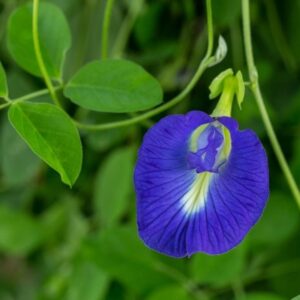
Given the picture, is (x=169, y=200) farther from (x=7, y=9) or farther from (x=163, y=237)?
(x=7, y=9)

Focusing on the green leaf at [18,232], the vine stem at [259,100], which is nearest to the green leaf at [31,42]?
the vine stem at [259,100]

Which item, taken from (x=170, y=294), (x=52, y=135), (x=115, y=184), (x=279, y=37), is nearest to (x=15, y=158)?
(x=115, y=184)

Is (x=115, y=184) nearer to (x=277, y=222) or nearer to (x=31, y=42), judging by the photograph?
(x=277, y=222)

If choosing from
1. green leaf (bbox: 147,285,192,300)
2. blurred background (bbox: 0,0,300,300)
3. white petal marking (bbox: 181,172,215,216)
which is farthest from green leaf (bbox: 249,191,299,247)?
white petal marking (bbox: 181,172,215,216)

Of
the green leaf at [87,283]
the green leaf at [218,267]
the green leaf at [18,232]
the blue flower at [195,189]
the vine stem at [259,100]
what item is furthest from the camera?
the green leaf at [18,232]

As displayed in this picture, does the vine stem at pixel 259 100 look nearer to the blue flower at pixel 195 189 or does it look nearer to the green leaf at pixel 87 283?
the blue flower at pixel 195 189

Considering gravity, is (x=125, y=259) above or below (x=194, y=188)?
below

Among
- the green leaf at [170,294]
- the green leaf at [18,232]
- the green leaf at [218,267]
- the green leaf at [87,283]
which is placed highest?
the green leaf at [218,267]
